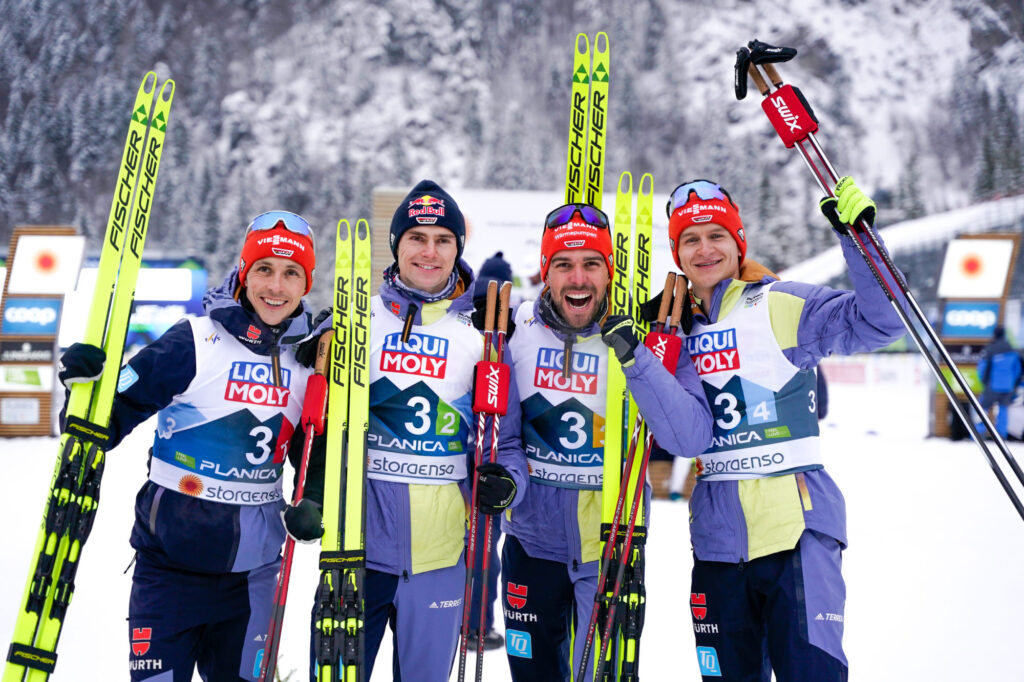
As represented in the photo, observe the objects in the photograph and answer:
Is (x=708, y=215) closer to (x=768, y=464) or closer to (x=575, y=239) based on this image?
(x=575, y=239)

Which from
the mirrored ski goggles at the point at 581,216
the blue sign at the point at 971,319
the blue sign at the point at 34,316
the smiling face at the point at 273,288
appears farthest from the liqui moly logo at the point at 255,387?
the blue sign at the point at 971,319

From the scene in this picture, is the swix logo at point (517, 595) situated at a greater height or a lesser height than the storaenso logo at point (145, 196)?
lesser

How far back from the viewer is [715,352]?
245cm

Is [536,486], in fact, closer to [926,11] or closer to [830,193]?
[830,193]

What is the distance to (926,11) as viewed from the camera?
368 feet

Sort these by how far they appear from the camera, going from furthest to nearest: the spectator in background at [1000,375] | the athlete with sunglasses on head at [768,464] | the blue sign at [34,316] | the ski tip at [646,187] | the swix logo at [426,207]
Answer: the blue sign at [34,316], the spectator in background at [1000,375], the ski tip at [646,187], the swix logo at [426,207], the athlete with sunglasses on head at [768,464]

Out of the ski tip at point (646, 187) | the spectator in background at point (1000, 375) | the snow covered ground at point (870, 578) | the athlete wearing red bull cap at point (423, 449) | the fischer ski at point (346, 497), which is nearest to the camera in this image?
the fischer ski at point (346, 497)

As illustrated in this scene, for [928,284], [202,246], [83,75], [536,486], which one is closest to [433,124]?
[83,75]

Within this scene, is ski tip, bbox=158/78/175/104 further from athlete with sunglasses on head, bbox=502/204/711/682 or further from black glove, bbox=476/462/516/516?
black glove, bbox=476/462/516/516

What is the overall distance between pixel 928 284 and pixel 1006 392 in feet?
66.9

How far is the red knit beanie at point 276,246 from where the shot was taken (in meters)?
2.53

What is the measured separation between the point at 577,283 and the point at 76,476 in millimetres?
1751

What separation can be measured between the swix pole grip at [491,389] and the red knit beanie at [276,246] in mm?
655

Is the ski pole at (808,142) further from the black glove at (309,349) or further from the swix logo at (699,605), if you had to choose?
the black glove at (309,349)
